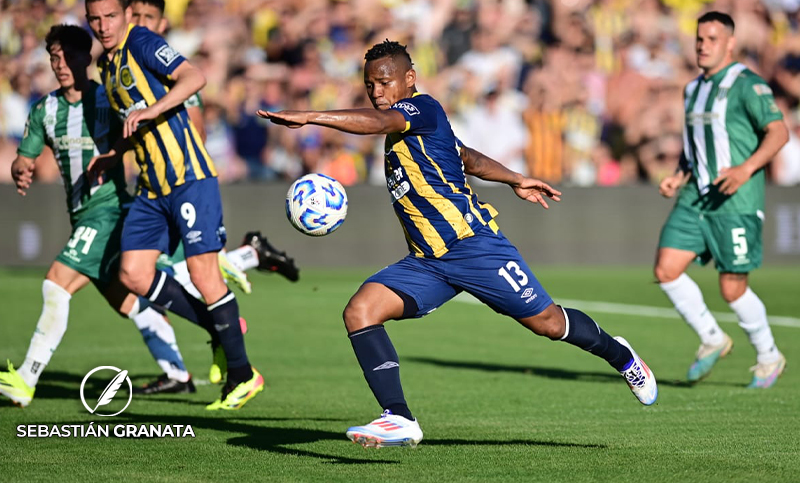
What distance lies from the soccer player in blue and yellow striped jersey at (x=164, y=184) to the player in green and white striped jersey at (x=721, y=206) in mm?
3253

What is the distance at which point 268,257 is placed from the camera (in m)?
8.99

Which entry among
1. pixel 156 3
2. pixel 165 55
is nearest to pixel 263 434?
pixel 165 55

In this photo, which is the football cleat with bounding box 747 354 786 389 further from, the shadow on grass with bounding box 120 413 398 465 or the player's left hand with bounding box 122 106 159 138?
the player's left hand with bounding box 122 106 159 138

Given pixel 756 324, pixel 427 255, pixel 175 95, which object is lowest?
pixel 756 324

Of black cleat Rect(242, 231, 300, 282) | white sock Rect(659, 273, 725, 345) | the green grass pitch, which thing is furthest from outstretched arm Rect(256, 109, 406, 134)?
white sock Rect(659, 273, 725, 345)

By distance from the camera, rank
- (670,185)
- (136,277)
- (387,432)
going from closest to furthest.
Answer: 1. (387,432)
2. (136,277)
3. (670,185)

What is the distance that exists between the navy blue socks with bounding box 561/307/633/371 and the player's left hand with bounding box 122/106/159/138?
Answer: 254 cm

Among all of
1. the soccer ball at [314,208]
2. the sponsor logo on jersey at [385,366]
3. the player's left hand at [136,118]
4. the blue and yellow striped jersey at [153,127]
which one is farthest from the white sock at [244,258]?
the sponsor logo on jersey at [385,366]

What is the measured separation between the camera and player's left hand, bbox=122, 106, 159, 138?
663 cm

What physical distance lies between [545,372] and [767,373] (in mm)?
1655

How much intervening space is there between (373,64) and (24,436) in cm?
271

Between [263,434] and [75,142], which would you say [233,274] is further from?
[263,434]

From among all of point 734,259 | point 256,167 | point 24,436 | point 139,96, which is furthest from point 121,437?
point 256,167

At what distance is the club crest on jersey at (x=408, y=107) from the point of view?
18.6ft
